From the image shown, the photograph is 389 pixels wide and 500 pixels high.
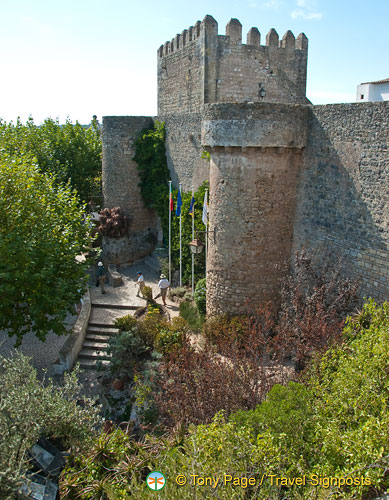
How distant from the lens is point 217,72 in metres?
17.3

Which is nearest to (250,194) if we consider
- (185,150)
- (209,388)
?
(209,388)

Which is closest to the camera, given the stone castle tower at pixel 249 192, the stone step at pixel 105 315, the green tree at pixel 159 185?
the stone castle tower at pixel 249 192

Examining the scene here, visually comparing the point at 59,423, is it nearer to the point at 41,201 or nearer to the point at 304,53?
the point at 41,201

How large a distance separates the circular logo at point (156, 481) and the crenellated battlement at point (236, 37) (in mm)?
15514

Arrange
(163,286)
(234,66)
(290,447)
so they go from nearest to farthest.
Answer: (290,447)
(163,286)
(234,66)

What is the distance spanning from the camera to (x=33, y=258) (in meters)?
10.5

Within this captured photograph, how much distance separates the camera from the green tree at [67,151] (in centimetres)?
2105

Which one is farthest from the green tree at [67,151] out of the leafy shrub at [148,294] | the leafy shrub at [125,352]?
the leafy shrub at [125,352]

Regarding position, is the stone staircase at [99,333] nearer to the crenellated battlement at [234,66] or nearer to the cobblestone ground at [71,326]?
the cobblestone ground at [71,326]

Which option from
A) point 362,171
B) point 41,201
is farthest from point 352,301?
point 41,201

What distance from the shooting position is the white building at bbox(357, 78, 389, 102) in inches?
1008

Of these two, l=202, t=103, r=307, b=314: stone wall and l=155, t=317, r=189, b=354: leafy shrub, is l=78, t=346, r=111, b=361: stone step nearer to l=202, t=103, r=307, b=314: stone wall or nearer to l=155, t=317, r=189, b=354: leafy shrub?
l=155, t=317, r=189, b=354: leafy shrub

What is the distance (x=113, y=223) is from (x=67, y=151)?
525cm

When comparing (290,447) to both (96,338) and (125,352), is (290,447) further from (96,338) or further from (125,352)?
(96,338)
